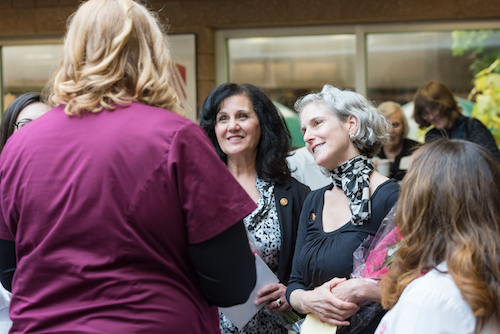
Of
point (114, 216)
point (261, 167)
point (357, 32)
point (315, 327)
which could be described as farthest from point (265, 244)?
point (357, 32)

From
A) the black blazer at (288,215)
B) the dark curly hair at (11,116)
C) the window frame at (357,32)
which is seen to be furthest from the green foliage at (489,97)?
the dark curly hair at (11,116)

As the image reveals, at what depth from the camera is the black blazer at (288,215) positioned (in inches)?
99.0

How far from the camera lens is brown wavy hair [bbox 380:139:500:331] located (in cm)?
135

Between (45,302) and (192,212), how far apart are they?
406 mm

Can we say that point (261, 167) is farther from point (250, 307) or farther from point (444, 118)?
point (444, 118)

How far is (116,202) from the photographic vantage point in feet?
4.23

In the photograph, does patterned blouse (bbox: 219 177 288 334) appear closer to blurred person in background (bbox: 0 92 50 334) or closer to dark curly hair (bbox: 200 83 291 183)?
dark curly hair (bbox: 200 83 291 183)

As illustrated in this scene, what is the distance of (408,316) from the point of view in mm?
1373

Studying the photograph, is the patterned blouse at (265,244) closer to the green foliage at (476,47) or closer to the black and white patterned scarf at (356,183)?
the black and white patterned scarf at (356,183)

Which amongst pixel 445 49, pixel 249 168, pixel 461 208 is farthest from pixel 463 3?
pixel 461 208

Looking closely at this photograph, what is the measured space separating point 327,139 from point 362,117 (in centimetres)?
17

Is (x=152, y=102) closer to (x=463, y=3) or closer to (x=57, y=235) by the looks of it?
(x=57, y=235)

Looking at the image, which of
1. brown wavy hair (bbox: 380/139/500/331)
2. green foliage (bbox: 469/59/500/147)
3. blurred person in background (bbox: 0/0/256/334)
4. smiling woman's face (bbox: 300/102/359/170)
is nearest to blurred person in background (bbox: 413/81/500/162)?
green foliage (bbox: 469/59/500/147)

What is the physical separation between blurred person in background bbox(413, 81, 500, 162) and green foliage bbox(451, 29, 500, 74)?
2.34 feet
